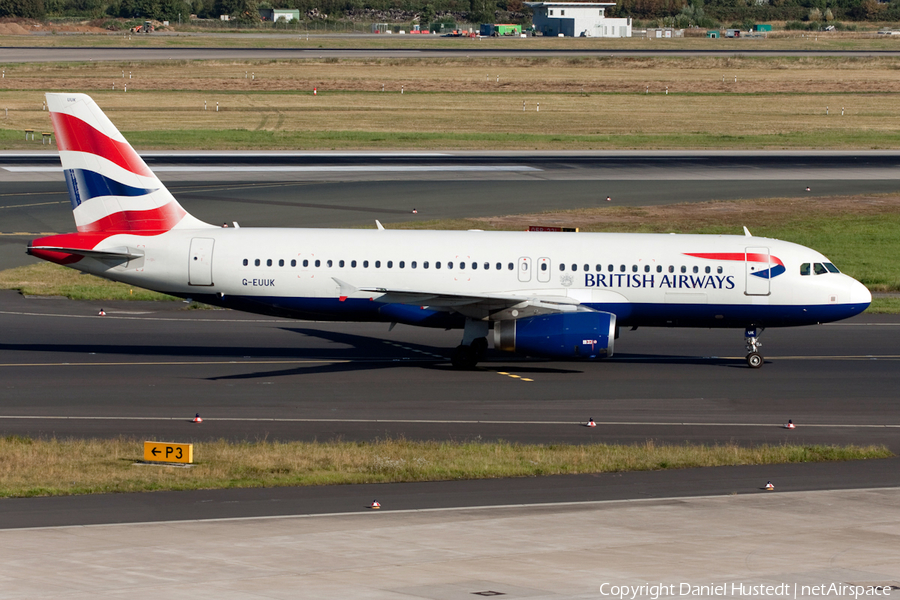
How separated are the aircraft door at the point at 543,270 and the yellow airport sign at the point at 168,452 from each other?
48.1 feet

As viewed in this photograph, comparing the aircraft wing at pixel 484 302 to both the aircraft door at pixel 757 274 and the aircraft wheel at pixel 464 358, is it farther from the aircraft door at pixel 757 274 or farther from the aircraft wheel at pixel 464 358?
the aircraft door at pixel 757 274

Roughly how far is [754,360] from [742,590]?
68.9 ft

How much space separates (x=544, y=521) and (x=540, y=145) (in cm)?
7634

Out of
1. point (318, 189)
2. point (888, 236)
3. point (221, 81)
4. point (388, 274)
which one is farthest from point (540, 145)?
point (388, 274)

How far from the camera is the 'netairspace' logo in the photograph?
1725 centimetres

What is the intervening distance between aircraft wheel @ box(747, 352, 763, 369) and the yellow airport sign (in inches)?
782

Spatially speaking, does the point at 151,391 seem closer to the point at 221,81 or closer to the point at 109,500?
the point at 109,500

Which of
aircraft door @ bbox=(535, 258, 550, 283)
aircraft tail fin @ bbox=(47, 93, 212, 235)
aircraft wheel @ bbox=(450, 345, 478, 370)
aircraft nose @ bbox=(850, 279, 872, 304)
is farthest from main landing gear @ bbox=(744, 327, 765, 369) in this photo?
aircraft tail fin @ bbox=(47, 93, 212, 235)

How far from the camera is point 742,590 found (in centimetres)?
1747

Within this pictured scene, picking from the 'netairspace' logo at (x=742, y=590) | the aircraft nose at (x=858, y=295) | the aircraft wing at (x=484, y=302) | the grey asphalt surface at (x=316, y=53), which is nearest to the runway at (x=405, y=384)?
the aircraft wing at (x=484, y=302)

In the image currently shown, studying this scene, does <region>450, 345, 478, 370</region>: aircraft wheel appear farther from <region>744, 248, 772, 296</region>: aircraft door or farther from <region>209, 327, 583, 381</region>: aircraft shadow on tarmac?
<region>744, 248, 772, 296</region>: aircraft door

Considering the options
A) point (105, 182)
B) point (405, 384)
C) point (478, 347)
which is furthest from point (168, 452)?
point (105, 182)

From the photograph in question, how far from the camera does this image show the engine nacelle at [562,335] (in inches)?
1353

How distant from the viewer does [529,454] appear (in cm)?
2673
